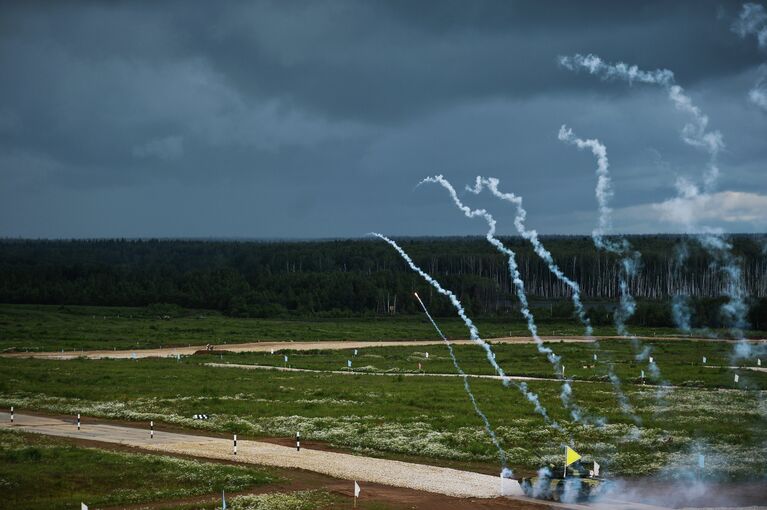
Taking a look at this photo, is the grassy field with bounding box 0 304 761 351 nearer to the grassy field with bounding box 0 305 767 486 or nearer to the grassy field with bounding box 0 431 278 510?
the grassy field with bounding box 0 305 767 486

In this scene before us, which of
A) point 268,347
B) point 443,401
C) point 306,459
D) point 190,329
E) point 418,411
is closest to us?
point 306,459

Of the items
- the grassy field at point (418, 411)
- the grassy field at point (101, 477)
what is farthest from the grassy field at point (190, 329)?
the grassy field at point (101, 477)

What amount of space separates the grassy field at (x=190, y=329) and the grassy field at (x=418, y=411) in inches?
1633

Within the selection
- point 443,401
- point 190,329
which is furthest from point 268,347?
point 443,401

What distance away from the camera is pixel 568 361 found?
336 feet

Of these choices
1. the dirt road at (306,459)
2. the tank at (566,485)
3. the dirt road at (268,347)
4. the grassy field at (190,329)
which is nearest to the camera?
the tank at (566,485)

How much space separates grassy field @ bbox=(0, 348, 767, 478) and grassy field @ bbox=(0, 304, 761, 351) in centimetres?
4147

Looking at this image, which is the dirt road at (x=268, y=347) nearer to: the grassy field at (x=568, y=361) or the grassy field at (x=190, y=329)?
the grassy field at (x=568, y=361)

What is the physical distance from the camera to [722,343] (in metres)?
124

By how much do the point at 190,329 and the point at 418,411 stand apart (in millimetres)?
95767

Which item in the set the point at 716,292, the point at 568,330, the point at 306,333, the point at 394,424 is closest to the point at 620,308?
the point at 716,292

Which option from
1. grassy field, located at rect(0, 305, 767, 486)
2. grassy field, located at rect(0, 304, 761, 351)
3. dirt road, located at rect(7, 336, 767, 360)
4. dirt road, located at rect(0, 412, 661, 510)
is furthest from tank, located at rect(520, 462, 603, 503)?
grassy field, located at rect(0, 304, 761, 351)

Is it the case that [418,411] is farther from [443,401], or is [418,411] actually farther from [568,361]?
[568,361]

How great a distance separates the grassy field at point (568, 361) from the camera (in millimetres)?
85000
